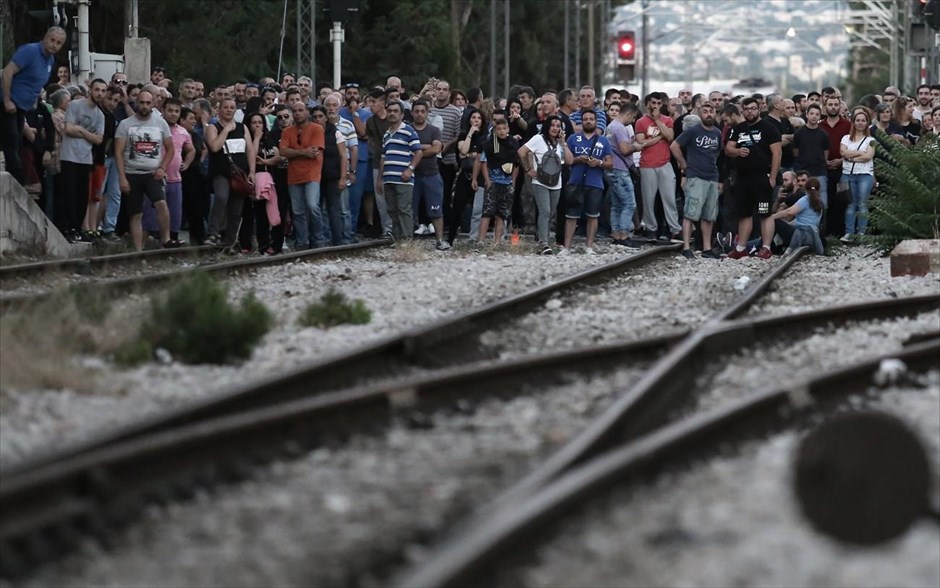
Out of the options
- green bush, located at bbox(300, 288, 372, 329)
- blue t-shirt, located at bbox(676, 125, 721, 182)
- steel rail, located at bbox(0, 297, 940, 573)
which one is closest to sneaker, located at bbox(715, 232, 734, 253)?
blue t-shirt, located at bbox(676, 125, 721, 182)

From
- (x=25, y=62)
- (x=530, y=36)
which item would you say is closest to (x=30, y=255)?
(x=25, y=62)

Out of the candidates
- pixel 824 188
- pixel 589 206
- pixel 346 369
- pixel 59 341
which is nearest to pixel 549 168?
pixel 589 206

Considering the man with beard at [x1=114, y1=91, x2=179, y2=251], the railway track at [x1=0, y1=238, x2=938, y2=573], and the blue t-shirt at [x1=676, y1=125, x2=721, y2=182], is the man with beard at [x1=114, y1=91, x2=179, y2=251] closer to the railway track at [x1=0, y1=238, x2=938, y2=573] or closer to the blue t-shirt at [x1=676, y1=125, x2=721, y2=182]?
the blue t-shirt at [x1=676, y1=125, x2=721, y2=182]

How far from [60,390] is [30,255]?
899 cm

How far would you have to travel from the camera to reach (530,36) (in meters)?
76.3

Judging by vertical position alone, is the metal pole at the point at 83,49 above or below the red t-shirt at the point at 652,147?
above

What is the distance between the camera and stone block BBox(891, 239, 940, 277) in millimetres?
15914

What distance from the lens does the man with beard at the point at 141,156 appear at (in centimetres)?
1780

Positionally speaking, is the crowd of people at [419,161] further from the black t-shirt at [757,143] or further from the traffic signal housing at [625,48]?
the traffic signal housing at [625,48]

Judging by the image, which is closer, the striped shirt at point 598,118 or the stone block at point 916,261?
the stone block at point 916,261

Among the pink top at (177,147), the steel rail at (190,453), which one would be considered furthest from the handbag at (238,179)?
the steel rail at (190,453)

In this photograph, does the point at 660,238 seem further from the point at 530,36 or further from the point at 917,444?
the point at 530,36

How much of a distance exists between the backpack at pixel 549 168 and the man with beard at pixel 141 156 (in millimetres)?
4279

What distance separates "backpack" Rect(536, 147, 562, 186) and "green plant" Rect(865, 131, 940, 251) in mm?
3512
